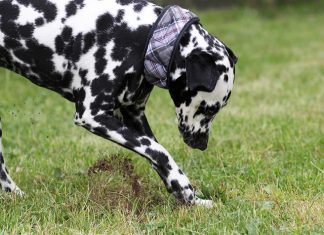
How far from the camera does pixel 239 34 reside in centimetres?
1335

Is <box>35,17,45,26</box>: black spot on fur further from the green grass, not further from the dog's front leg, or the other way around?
the green grass

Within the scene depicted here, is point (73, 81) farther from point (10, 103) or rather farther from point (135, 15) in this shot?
point (10, 103)

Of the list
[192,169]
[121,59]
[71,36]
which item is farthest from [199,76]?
[192,169]

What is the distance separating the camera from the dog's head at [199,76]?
3873 millimetres

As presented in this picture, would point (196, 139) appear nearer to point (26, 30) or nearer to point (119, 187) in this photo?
point (119, 187)

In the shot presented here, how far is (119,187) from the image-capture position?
436 cm

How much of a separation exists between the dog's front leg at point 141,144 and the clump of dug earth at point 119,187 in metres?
0.27

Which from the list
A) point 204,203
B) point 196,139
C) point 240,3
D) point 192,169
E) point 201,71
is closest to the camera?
point 201,71

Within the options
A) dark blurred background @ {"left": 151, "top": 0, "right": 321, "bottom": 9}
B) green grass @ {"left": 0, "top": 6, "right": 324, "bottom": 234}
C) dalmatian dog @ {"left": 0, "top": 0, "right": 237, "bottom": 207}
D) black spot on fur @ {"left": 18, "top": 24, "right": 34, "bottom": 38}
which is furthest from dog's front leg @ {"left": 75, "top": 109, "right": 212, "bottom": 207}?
dark blurred background @ {"left": 151, "top": 0, "right": 321, "bottom": 9}

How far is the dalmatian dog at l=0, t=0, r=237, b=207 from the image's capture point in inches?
155

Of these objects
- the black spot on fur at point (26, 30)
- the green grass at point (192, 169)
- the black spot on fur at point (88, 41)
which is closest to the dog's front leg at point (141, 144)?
the green grass at point (192, 169)

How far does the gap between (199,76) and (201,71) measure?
1.2 inches

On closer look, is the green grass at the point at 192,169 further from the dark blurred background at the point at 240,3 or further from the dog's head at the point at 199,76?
the dark blurred background at the point at 240,3

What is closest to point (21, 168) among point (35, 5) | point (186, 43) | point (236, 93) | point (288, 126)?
point (35, 5)
